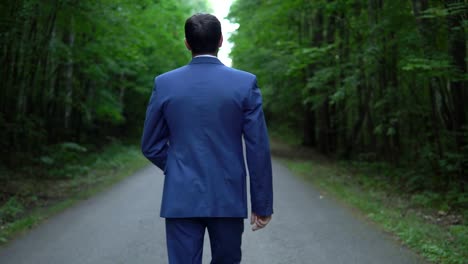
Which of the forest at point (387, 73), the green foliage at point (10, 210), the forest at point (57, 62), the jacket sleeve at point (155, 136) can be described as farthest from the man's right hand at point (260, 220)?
the forest at point (57, 62)

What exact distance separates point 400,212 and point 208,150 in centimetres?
662

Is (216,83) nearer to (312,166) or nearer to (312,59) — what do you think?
(312,59)

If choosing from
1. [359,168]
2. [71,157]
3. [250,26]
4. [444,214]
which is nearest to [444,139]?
[444,214]

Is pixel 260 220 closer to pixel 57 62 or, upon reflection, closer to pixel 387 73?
pixel 387 73

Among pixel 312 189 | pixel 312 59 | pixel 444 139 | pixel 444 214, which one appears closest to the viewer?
pixel 444 214

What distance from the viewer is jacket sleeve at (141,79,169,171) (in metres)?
2.91

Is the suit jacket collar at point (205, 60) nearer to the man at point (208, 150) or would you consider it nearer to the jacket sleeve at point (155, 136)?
the man at point (208, 150)

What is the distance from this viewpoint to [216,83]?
2.82 meters

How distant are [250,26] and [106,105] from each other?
287 inches

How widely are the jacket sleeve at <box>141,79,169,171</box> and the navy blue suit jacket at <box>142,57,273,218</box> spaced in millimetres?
11

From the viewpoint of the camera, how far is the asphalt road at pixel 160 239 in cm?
559

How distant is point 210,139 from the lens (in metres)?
2.79

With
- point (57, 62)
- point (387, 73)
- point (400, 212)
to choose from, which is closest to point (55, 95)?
point (57, 62)

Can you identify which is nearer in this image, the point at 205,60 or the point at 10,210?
the point at 205,60
